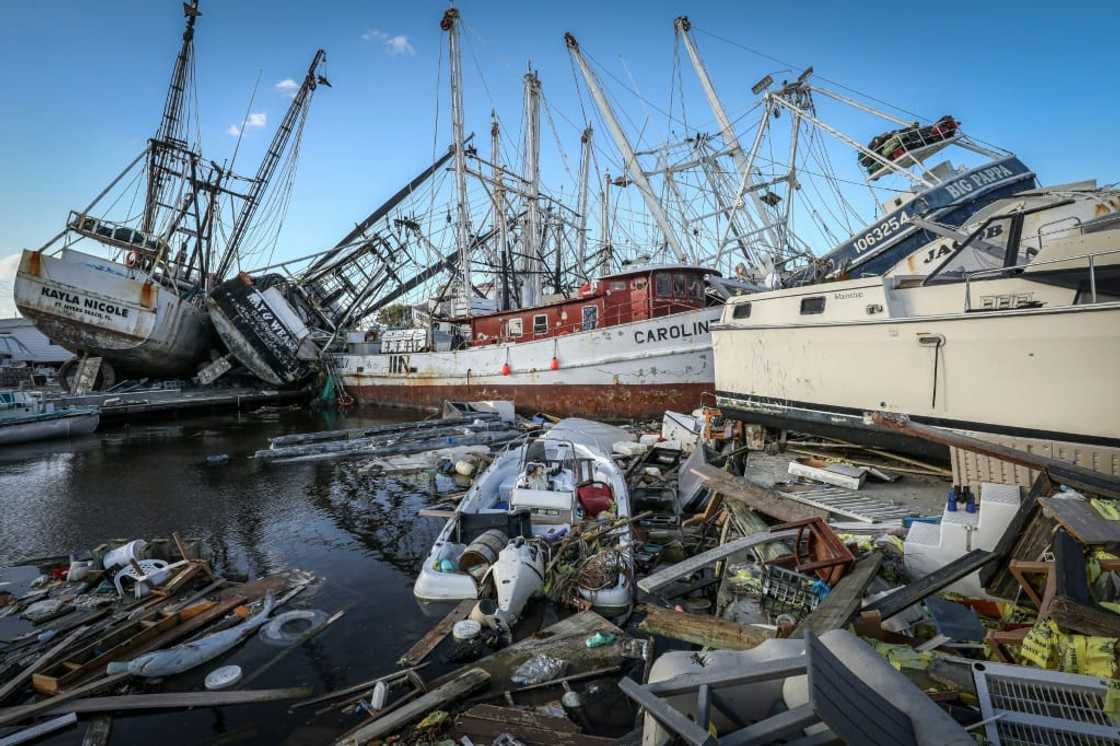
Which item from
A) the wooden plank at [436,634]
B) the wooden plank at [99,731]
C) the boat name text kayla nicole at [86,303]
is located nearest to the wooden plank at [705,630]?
the wooden plank at [436,634]

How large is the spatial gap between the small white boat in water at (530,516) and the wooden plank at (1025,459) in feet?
13.0

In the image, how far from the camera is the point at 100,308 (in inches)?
792

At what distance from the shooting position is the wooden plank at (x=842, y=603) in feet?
10.9

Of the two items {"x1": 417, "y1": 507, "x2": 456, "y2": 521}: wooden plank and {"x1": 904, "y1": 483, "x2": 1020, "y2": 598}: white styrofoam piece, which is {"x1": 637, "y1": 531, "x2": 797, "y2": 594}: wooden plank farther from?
{"x1": 417, "y1": 507, "x2": 456, "y2": 521}: wooden plank

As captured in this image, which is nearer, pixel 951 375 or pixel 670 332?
pixel 951 375

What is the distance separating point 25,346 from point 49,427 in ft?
128

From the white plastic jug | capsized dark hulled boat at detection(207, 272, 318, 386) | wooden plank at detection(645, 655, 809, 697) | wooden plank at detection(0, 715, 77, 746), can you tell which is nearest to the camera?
wooden plank at detection(645, 655, 809, 697)

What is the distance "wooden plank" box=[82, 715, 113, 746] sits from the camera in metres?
3.61

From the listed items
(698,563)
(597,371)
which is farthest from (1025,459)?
(597,371)

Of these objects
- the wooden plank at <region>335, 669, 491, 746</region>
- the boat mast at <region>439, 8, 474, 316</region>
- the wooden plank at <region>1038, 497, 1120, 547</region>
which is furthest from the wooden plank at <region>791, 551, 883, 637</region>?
the boat mast at <region>439, 8, 474, 316</region>

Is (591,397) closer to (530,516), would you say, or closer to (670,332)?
(670,332)

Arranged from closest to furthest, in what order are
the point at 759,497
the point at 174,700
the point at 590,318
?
the point at 174,700
the point at 759,497
the point at 590,318

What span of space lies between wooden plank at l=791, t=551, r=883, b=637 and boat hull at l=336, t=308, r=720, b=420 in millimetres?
10568

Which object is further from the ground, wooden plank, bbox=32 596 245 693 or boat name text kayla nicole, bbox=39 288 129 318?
boat name text kayla nicole, bbox=39 288 129 318
